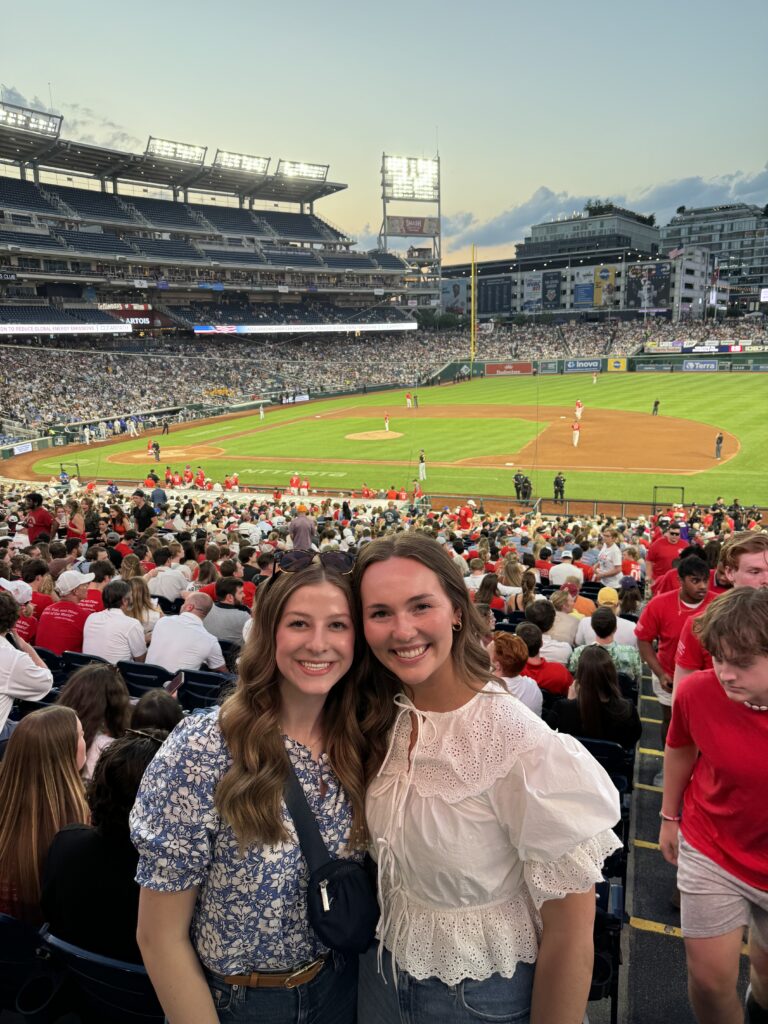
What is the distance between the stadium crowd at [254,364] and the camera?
5544 cm

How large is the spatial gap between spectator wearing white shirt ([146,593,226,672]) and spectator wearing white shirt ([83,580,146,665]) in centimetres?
27

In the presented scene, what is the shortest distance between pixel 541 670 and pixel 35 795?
14.8ft

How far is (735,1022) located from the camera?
342cm

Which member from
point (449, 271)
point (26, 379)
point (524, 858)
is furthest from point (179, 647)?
point (449, 271)

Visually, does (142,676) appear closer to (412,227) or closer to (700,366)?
(700,366)

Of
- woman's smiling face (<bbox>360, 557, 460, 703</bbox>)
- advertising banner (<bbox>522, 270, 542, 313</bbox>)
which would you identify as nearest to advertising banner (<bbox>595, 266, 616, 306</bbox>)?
advertising banner (<bbox>522, 270, 542, 313</bbox>)

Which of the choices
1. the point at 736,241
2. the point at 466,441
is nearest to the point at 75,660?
the point at 466,441

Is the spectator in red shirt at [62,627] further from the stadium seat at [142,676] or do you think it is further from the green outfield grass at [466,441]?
the green outfield grass at [466,441]

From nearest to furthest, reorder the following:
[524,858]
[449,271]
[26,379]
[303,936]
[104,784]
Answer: [524,858], [303,936], [104,784], [26,379], [449,271]

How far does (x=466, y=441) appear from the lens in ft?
132

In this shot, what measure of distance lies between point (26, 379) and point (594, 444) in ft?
146

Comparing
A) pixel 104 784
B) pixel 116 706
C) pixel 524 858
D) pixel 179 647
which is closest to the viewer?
pixel 524 858

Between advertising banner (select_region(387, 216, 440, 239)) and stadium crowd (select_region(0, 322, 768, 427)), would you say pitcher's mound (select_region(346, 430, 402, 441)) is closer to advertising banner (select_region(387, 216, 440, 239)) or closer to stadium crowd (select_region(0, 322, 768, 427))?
stadium crowd (select_region(0, 322, 768, 427))

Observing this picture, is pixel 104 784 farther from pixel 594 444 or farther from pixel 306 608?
pixel 594 444
